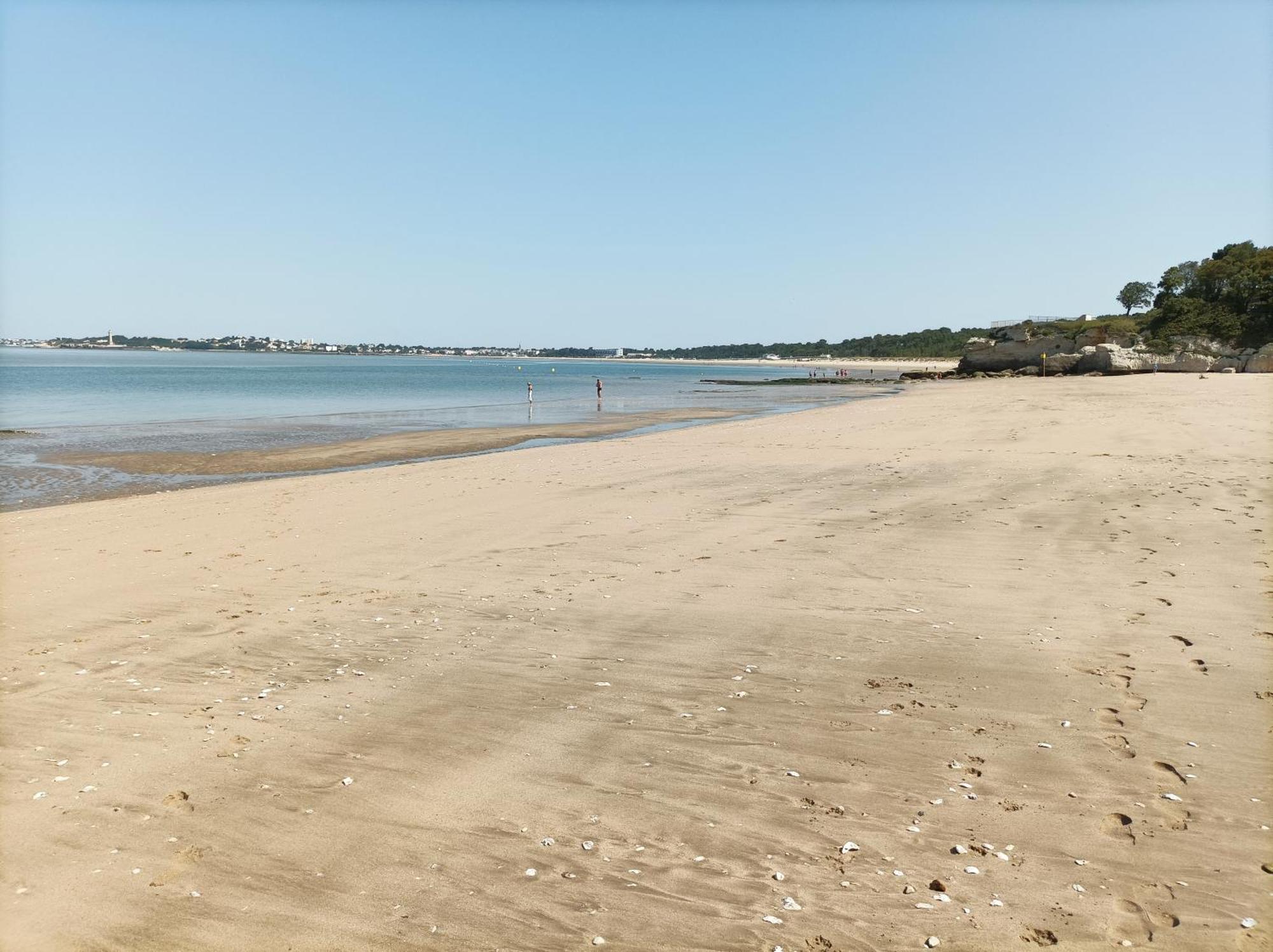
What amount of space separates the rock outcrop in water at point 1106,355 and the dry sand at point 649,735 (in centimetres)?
5000

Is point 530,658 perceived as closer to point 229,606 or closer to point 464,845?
point 464,845

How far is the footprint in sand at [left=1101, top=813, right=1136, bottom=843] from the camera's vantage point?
3.74m

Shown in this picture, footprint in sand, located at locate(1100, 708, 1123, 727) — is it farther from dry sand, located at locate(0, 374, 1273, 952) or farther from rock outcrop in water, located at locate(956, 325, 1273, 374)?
rock outcrop in water, located at locate(956, 325, 1273, 374)

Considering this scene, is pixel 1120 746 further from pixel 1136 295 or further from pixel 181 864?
pixel 1136 295

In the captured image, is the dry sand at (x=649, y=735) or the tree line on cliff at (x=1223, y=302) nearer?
the dry sand at (x=649, y=735)

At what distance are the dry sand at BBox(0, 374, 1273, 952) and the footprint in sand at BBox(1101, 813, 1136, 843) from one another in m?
0.03

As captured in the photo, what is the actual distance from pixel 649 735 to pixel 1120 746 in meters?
2.72

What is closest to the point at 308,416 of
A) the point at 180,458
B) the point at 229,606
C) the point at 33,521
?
the point at 180,458

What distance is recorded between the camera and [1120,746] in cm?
455

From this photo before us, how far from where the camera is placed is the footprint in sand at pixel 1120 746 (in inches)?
175

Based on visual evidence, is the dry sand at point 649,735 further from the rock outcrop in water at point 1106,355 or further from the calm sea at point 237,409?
the rock outcrop in water at point 1106,355

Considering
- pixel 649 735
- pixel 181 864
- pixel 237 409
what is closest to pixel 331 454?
pixel 649 735

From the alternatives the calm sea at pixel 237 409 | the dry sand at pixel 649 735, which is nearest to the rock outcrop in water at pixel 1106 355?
the calm sea at pixel 237 409

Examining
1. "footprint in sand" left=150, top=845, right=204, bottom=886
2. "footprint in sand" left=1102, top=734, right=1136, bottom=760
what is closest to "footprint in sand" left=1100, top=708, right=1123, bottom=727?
"footprint in sand" left=1102, top=734, right=1136, bottom=760
